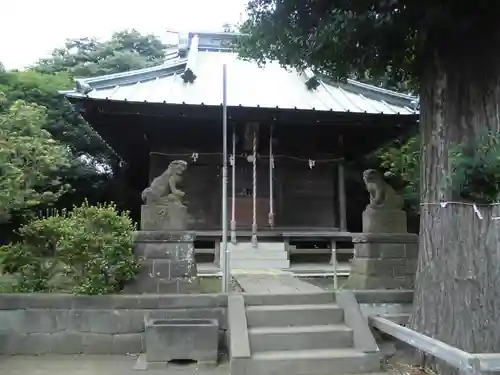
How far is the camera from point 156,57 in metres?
24.0

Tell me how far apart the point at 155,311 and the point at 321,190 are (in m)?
7.63

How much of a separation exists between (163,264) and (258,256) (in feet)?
14.6

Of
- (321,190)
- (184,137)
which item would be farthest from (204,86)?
(321,190)

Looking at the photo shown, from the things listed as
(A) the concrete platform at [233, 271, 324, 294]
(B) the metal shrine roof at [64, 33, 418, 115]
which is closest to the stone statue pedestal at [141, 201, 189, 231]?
(A) the concrete platform at [233, 271, 324, 294]

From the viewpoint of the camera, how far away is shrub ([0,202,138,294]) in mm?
5934

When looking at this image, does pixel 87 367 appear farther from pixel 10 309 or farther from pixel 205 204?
pixel 205 204

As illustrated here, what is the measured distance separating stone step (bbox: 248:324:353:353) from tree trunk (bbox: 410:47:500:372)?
87 centimetres

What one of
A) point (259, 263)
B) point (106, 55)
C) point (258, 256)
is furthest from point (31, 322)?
point (106, 55)

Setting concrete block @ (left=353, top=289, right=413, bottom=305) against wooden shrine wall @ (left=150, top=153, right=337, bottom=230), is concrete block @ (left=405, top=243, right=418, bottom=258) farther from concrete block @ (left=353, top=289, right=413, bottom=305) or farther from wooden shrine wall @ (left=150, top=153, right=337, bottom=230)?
wooden shrine wall @ (left=150, top=153, right=337, bottom=230)

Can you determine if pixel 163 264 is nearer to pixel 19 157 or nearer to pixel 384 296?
pixel 384 296

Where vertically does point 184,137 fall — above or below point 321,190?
above

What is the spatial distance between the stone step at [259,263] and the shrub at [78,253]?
397 centimetres

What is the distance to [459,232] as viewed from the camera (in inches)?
194

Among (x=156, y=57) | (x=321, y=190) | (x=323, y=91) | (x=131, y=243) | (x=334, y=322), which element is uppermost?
(x=156, y=57)
